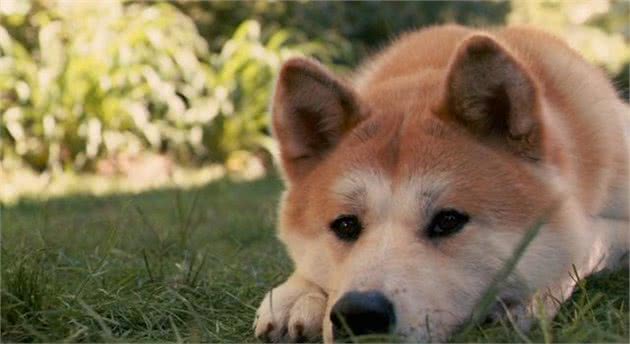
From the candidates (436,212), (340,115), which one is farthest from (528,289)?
(340,115)

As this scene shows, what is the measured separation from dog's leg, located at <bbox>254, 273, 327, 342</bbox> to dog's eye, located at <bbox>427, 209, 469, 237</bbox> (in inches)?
16.4

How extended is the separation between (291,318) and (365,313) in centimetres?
48

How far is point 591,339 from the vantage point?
2.33 m

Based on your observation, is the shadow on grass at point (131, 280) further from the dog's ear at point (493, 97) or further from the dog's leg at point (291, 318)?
the dog's ear at point (493, 97)

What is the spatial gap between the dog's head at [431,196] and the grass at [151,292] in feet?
0.58

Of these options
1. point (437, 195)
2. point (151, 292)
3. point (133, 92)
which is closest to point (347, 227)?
point (437, 195)

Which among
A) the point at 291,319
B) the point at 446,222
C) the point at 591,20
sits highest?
the point at 446,222

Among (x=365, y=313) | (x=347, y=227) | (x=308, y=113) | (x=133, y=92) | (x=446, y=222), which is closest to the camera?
(x=365, y=313)

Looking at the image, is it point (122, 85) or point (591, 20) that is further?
point (591, 20)

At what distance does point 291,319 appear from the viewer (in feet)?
9.14

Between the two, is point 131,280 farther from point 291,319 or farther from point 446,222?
point 446,222

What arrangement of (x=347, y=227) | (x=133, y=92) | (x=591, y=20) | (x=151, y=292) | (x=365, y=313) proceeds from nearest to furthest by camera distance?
(x=365, y=313) < (x=347, y=227) < (x=151, y=292) < (x=133, y=92) < (x=591, y=20)

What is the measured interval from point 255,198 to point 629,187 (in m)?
3.74

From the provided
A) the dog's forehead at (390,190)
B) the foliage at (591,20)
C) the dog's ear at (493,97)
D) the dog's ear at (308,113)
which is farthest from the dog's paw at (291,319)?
the foliage at (591,20)
